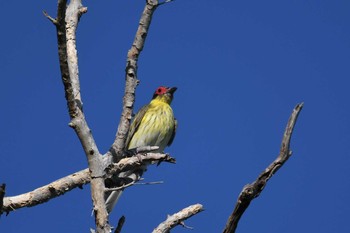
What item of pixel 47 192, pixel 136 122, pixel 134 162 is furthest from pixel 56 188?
pixel 136 122

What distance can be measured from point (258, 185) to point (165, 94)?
7.21 metres

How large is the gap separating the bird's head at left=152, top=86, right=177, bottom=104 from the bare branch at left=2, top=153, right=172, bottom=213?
4.92 m

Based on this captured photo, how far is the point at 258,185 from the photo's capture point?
447cm

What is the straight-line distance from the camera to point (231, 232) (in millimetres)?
4555

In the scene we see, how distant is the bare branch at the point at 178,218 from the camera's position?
238 inches

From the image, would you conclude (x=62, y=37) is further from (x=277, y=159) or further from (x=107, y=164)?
(x=277, y=159)

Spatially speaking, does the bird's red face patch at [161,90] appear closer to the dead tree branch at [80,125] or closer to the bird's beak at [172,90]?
the bird's beak at [172,90]

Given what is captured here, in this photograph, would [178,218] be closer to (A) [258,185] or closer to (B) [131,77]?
(B) [131,77]

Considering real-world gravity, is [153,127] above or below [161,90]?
below

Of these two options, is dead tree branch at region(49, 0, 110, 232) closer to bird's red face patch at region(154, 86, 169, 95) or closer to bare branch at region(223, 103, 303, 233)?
bare branch at region(223, 103, 303, 233)

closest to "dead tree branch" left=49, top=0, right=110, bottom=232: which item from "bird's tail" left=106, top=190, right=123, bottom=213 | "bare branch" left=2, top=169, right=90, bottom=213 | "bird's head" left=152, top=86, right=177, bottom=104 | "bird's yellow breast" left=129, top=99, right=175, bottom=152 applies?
"bare branch" left=2, top=169, right=90, bottom=213

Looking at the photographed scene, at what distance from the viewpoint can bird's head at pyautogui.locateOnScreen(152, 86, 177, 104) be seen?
1153 centimetres

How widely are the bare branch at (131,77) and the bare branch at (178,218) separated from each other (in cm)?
76

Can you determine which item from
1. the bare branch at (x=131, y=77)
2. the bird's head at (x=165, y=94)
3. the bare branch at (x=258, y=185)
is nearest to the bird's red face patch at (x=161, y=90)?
the bird's head at (x=165, y=94)
